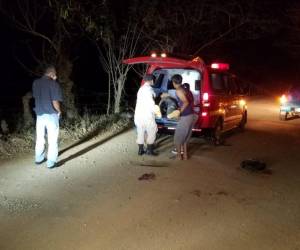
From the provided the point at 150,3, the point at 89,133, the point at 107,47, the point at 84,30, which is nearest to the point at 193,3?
the point at 150,3

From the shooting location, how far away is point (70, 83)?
47.4ft

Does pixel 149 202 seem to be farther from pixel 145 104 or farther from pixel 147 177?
pixel 145 104

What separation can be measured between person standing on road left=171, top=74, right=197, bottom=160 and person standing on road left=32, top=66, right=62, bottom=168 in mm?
2371

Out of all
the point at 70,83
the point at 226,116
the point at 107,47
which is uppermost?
the point at 107,47

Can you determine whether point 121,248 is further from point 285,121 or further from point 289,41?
point 289,41

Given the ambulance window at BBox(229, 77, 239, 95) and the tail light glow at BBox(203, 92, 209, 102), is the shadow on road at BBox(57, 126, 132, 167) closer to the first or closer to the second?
the tail light glow at BBox(203, 92, 209, 102)

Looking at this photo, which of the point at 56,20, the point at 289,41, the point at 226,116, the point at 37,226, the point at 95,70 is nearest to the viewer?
the point at 37,226

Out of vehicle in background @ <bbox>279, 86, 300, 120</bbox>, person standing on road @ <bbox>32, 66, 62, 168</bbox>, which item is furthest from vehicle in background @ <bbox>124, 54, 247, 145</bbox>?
vehicle in background @ <bbox>279, 86, 300, 120</bbox>

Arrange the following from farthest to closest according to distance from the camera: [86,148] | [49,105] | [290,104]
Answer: [290,104]
[86,148]
[49,105]

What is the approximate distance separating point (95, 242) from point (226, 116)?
7477mm

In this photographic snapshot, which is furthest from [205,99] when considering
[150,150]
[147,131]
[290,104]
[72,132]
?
[290,104]

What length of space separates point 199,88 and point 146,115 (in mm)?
1691

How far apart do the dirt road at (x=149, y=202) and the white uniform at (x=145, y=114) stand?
1.64ft

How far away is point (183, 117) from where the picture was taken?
9.70 metres
